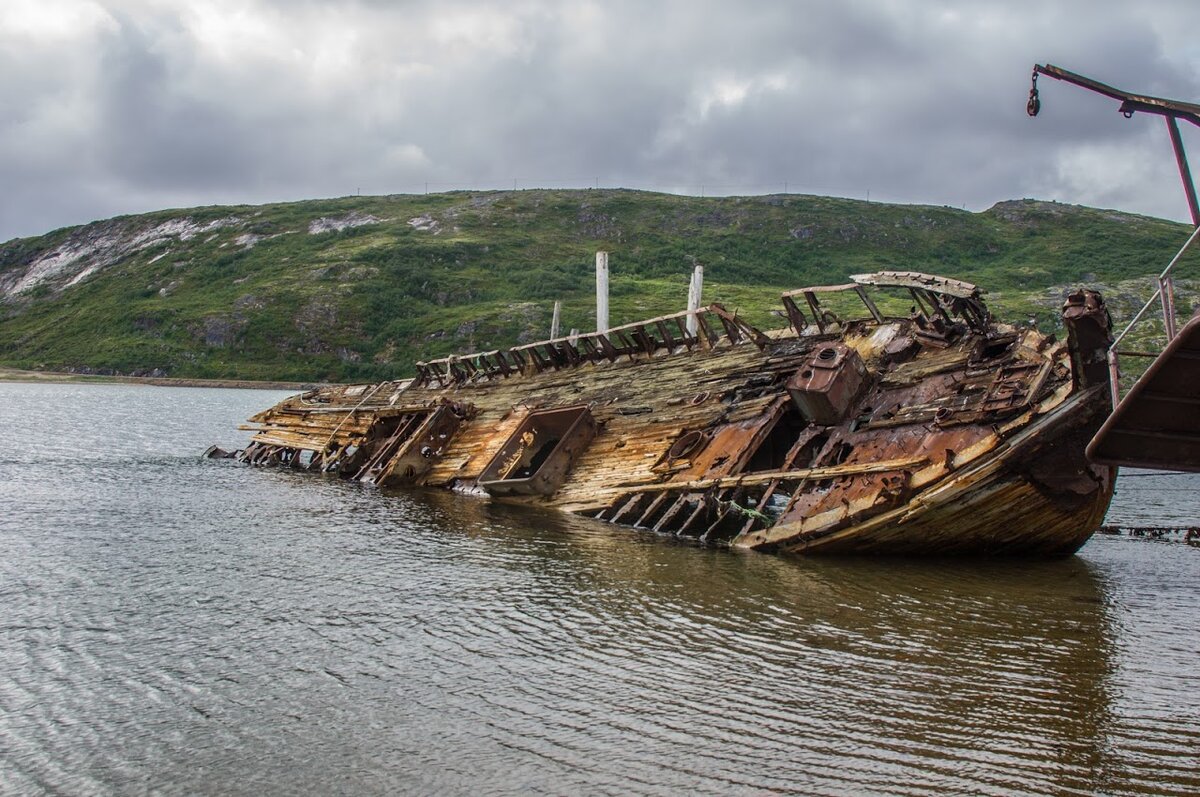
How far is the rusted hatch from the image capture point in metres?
22.7

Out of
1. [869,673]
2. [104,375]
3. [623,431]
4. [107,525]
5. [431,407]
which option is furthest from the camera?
[104,375]

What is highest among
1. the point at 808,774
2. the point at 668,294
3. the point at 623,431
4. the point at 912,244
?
the point at 912,244

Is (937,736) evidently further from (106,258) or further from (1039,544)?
(106,258)

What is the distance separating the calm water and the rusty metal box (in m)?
3.27

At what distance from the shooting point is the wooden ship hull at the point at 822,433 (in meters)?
14.6

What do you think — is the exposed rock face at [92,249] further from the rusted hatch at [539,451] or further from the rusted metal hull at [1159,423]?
the rusted metal hull at [1159,423]

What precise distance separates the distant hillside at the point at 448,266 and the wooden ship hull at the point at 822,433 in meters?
59.1

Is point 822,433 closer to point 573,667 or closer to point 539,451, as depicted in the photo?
point 573,667

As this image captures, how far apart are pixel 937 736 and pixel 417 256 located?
4981 inches

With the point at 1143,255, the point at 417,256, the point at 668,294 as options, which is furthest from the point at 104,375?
the point at 1143,255

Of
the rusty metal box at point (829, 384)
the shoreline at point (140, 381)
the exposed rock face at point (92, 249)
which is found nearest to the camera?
the rusty metal box at point (829, 384)

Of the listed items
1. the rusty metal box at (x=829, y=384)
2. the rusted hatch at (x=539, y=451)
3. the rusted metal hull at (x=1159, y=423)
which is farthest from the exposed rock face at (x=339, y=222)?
the rusted metal hull at (x=1159, y=423)

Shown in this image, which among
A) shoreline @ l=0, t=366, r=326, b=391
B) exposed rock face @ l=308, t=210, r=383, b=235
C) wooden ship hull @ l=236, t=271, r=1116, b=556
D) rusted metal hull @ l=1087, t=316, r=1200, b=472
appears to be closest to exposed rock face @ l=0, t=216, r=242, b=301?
exposed rock face @ l=308, t=210, r=383, b=235

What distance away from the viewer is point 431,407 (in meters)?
29.2
